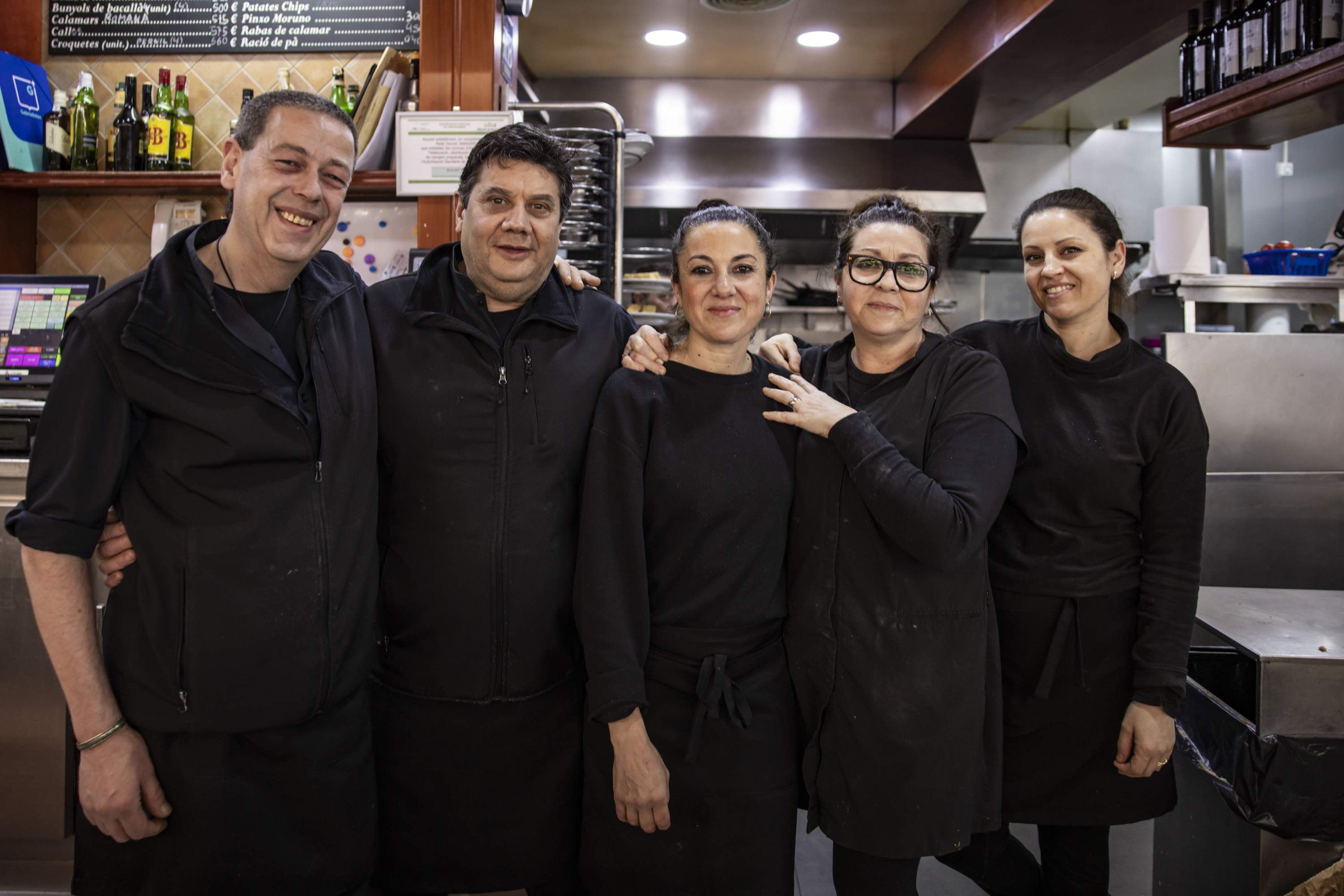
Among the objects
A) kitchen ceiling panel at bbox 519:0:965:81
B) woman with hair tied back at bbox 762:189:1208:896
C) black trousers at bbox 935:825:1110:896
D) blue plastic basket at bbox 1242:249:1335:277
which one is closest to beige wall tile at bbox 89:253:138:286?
kitchen ceiling panel at bbox 519:0:965:81

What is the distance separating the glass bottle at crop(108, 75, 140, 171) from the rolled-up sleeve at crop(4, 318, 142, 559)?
2.13m

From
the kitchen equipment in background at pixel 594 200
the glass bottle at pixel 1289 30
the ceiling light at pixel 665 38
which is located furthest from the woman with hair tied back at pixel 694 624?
the ceiling light at pixel 665 38

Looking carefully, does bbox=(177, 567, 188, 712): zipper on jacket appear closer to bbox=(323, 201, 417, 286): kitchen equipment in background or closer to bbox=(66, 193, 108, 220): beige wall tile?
bbox=(323, 201, 417, 286): kitchen equipment in background

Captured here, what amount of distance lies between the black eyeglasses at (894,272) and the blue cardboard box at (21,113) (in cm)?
294

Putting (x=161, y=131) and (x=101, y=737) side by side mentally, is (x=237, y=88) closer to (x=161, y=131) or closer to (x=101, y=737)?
(x=161, y=131)

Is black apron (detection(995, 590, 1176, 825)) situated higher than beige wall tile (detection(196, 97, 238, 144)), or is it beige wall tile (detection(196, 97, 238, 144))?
beige wall tile (detection(196, 97, 238, 144))

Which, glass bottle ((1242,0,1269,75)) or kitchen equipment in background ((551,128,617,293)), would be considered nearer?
kitchen equipment in background ((551,128,617,293))

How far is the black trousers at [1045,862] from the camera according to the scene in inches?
71.6

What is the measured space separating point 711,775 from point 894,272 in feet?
3.17

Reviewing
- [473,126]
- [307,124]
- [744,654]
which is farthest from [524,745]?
[473,126]

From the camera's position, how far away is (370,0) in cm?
302

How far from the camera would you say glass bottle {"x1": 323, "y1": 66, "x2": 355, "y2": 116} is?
9.91ft

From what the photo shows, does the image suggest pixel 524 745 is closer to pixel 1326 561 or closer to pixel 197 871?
pixel 197 871

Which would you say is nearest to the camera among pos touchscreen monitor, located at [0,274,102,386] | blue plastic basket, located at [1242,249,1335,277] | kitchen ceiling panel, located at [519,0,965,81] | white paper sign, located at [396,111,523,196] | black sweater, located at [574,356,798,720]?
black sweater, located at [574,356,798,720]
